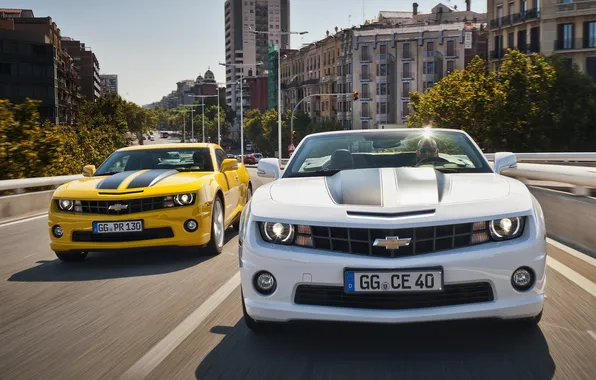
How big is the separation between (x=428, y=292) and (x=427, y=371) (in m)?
0.44

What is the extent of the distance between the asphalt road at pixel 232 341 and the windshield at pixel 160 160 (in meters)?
2.84

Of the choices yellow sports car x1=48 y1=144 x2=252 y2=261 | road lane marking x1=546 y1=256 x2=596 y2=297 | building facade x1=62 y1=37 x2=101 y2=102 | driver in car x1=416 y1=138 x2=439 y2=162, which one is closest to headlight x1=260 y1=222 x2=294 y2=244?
driver in car x1=416 y1=138 x2=439 y2=162

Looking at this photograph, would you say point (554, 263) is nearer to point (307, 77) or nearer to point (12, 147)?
point (12, 147)

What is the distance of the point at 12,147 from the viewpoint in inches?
667

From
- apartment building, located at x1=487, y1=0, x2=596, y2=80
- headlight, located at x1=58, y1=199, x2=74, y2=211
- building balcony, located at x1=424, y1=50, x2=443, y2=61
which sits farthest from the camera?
building balcony, located at x1=424, y1=50, x2=443, y2=61

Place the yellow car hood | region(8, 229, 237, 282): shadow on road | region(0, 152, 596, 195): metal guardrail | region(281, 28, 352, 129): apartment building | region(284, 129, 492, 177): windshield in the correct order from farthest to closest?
region(281, 28, 352, 129): apartment building → region(0, 152, 596, 195): metal guardrail → the yellow car hood → region(8, 229, 237, 282): shadow on road → region(284, 129, 492, 177): windshield

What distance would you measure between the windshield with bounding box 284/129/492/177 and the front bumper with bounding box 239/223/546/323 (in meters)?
1.42

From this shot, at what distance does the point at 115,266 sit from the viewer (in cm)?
805

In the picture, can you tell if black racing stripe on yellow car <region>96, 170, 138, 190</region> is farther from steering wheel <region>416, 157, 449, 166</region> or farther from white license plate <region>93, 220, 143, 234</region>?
steering wheel <region>416, 157, 449, 166</region>

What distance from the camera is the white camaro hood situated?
14.2 ft

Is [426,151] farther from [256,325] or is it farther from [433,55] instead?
[433,55]

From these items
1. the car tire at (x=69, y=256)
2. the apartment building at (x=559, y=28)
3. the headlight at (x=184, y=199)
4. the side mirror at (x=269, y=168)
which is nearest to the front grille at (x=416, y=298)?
the side mirror at (x=269, y=168)

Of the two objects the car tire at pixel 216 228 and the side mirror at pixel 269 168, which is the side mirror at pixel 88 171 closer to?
the car tire at pixel 216 228

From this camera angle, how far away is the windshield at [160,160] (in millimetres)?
9477
